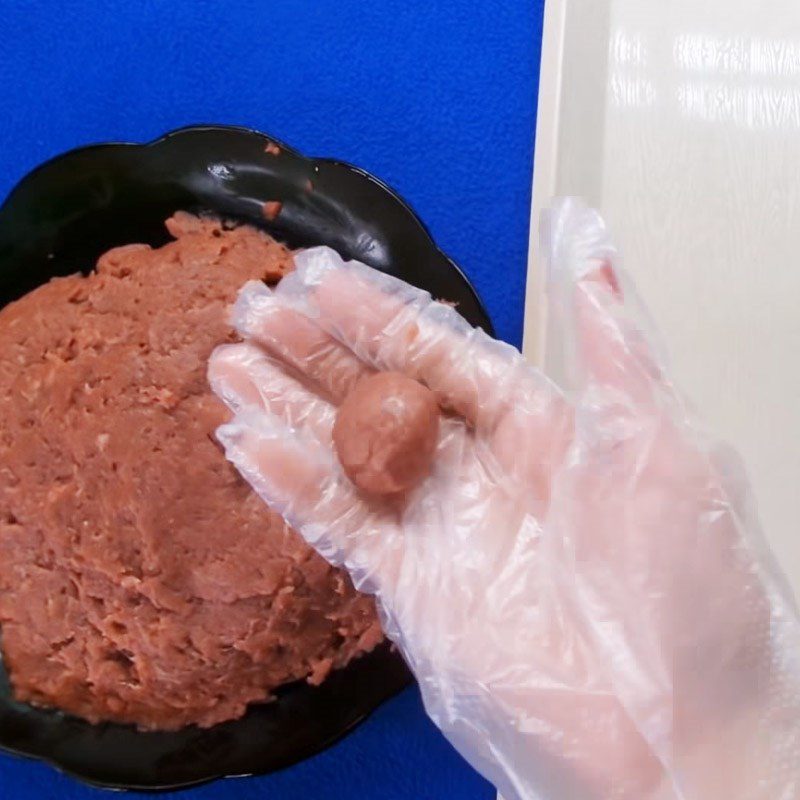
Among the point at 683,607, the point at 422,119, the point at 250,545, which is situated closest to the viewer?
the point at 683,607

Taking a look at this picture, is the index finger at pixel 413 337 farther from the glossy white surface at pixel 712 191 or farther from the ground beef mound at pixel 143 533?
the glossy white surface at pixel 712 191

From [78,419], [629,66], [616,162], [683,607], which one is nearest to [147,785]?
[78,419]

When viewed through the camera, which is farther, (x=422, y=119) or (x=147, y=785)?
(x=422, y=119)

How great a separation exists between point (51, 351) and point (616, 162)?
711 millimetres

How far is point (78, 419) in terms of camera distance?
0.91 meters

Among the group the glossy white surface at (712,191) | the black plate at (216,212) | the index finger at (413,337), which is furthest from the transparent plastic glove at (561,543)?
the glossy white surface at (712,191)

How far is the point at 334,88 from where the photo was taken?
49.0 inches

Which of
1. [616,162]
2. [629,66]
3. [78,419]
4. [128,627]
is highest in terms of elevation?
[629,66]

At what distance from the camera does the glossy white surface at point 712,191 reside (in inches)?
38.9

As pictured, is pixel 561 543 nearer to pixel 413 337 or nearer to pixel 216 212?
pixel 413 337

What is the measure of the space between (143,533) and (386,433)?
0.97 ft

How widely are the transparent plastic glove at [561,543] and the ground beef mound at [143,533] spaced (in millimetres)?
72

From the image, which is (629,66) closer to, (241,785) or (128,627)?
(128,627)

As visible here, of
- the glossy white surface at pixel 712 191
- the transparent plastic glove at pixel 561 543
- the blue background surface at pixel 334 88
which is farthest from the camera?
the blue background surface at pixel 334 88
